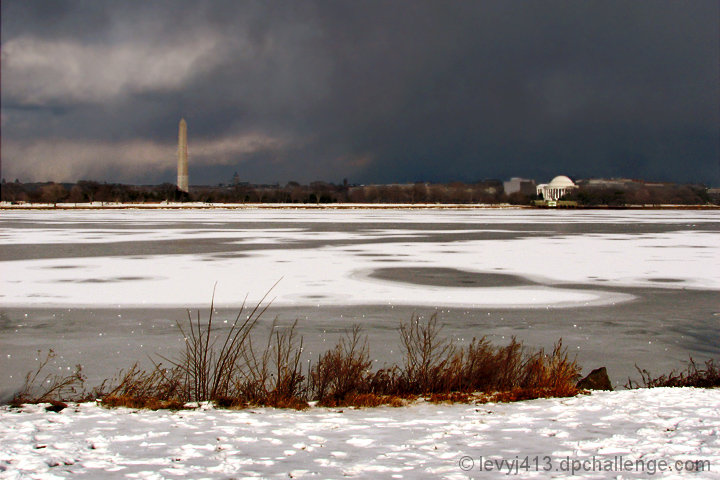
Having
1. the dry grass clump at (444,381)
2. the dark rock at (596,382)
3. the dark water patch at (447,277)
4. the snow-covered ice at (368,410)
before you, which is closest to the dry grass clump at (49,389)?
the snow-covered ice at (368,410)

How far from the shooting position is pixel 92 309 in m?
14.0

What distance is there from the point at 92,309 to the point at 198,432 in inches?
331

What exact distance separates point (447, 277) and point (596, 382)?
1105cm

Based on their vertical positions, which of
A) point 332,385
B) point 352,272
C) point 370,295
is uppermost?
point 352,272

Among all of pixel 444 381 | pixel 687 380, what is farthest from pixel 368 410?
pixel 687 380

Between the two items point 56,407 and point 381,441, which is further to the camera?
point 56,407

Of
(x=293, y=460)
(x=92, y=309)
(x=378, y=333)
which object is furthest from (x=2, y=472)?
(x=92, y=309)

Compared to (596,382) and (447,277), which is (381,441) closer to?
(596,382)

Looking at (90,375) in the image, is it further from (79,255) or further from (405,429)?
(79,255)

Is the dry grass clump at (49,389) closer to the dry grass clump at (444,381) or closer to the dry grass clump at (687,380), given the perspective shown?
the dry grass clump at (444,381)


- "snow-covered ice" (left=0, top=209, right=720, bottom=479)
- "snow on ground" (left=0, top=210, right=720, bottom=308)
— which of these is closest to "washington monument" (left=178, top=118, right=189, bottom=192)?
"snow on ground" (left=0, top=210, right=720, bottom=308)

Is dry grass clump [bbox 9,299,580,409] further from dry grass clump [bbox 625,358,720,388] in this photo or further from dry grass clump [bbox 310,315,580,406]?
dry grass clump [bbox 625,358,720,388]

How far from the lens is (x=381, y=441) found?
6.12m

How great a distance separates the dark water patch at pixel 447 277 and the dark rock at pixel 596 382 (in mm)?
9299
